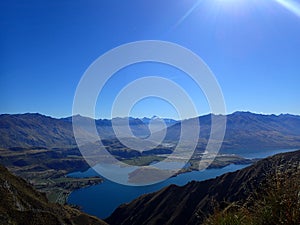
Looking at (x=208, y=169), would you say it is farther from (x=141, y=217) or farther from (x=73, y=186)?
(x=141, y=217)

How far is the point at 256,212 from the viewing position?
13.0ft

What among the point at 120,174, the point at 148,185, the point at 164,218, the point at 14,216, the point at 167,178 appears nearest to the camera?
the point at 14,216

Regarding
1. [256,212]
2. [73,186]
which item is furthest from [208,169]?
[256,212]

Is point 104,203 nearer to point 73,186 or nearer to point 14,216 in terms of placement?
point 73,186

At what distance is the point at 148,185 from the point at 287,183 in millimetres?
138404

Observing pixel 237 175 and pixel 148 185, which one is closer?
pixel 237 175

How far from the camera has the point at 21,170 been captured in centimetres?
19312

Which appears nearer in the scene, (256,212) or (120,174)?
(256,212)

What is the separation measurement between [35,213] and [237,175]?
5141 centimetres

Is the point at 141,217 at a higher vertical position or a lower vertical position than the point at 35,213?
lower

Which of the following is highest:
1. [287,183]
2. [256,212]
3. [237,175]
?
[287,183]

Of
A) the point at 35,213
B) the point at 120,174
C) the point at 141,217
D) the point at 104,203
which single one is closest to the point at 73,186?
the point at 120,174

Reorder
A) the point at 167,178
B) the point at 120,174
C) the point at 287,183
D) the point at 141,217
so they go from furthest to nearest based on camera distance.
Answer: the point at 120,174 → the point at 167,178 → the point at 141,217 → the point at 287,183

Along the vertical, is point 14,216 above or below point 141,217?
above
